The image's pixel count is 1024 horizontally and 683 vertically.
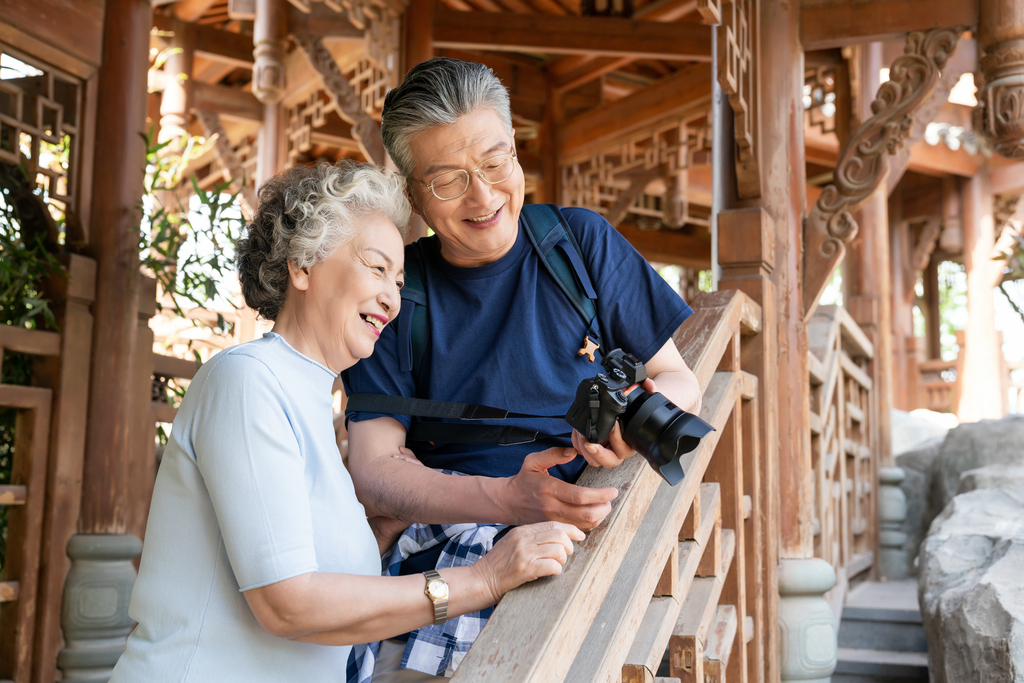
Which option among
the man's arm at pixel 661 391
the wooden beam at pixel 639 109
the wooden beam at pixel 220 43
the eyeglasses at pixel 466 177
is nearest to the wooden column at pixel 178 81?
the wooden beam at pixel 220 43

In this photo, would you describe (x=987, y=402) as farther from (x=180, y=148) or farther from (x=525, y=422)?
(x=525, y=422)

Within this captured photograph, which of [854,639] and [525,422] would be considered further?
[854,639]

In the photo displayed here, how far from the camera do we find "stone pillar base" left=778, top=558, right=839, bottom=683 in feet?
9.32

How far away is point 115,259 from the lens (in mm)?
3195

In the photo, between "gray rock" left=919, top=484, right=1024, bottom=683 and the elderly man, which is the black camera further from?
"gray rock" left=919, top=484, right=1024, bottom=683

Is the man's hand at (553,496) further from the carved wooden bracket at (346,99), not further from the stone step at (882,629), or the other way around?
the carved wooden bracket at (346,99)

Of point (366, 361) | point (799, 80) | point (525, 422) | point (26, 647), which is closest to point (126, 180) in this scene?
point (26, 647)

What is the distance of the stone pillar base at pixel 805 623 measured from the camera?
284 centimetres

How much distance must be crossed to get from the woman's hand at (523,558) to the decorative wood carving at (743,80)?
6.41 feet

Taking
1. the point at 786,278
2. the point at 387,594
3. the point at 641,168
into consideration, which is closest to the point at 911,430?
the point at 641,168

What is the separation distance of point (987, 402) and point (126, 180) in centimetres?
790

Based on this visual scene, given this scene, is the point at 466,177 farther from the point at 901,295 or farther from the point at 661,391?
the point at 901,295

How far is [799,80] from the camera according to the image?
3.24m

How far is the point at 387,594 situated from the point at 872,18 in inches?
114
